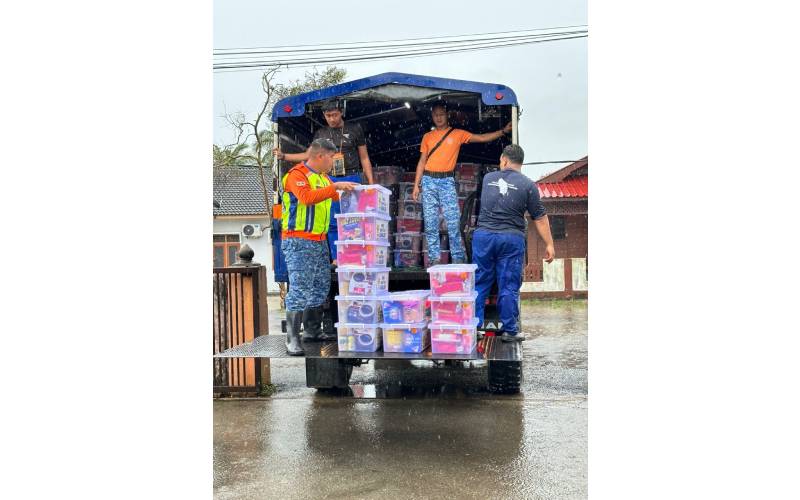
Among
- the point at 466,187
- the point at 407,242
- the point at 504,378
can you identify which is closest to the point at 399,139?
the point at 466,187

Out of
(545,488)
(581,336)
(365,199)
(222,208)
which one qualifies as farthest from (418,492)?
(222,208)

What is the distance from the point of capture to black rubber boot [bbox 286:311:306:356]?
15.3ft

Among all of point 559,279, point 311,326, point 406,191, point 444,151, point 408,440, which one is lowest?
point 408,440

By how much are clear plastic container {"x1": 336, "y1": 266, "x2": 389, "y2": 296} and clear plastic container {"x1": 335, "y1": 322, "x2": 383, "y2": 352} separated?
0.78 ft

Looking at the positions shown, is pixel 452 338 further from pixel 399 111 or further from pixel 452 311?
pixel 399 111

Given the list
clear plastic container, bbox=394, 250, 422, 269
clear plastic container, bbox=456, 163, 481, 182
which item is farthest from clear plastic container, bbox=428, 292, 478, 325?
clear plastic container, bbox=456, 163, 481, 182

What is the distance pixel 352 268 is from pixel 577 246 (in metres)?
16.6

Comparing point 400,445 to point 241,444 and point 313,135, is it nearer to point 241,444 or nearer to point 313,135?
point 241,444

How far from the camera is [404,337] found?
14.7ft

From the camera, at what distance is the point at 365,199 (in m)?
4.64

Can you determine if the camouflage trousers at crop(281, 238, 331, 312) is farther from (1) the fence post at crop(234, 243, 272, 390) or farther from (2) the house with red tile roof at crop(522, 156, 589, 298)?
(2) the house with red tile roof at crop(522, 156, 589, 298)

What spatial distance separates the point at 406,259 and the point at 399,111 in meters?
1.67

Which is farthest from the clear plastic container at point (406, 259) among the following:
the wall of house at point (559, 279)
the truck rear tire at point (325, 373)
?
the wall of house at point (559, 279)

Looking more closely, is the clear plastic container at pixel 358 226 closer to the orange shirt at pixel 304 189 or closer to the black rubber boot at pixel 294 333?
the orange shirt at pixel 304 189
